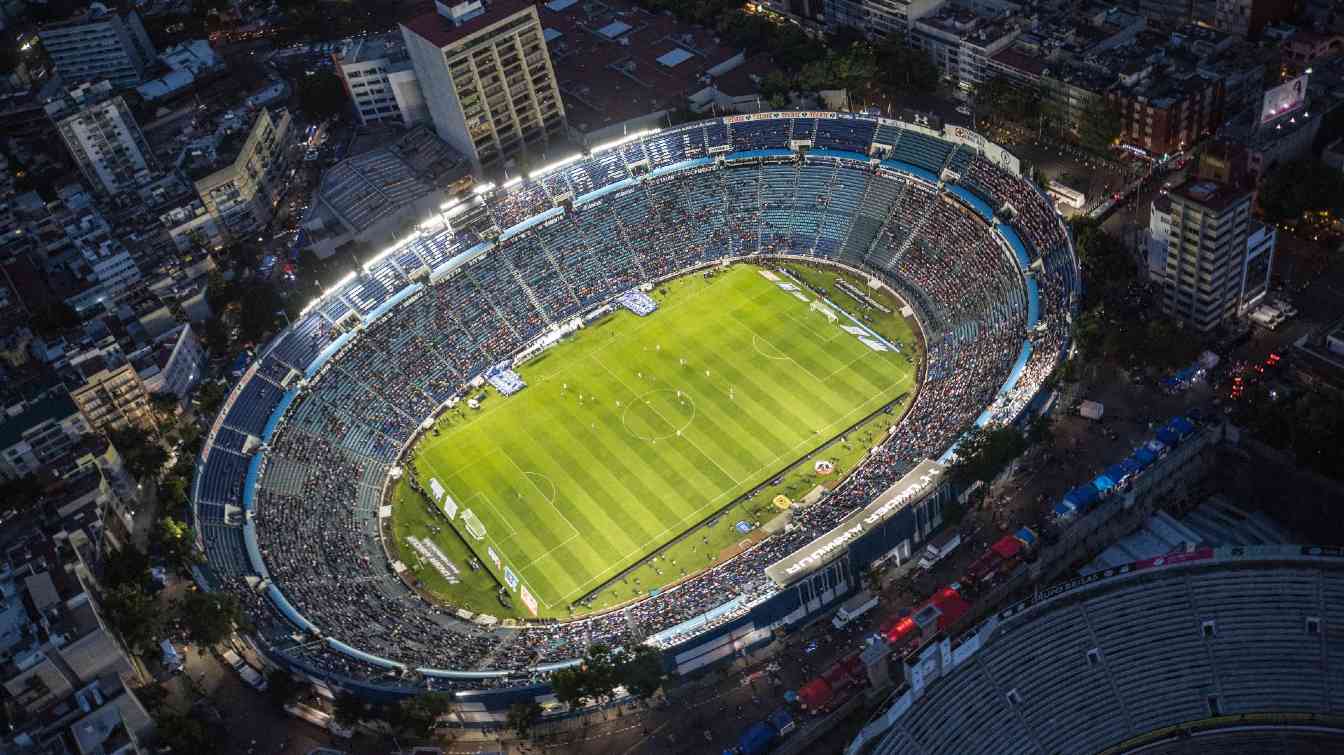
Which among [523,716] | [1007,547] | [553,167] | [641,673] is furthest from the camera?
[553,167]

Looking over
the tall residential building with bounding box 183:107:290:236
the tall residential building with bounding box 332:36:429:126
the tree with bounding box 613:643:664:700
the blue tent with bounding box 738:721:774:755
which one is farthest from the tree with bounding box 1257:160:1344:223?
the tall residential building with bounding box 183:107:290:236

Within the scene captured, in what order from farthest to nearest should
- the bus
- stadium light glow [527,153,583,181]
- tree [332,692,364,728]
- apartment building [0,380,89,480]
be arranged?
stadium light glow [527,153,583,181]
the bus
apartment building [0,380,89,480]
tree [332,692,364,728]

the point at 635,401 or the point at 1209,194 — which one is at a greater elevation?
the point at 1209,194

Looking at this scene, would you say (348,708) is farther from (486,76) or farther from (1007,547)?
(486,76)

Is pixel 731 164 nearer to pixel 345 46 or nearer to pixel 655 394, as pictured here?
pixel 655 394

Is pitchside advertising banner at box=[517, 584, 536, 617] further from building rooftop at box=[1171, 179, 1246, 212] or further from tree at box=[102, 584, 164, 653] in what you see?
building rooftop at box=[1171, 179, 1246, 212]

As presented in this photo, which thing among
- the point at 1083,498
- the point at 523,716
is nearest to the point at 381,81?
the point at 523,716
